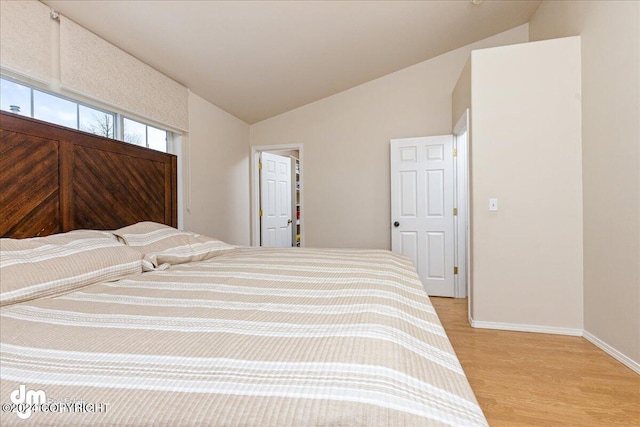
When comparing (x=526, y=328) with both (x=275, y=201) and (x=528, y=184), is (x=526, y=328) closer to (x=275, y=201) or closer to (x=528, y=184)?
(x=528, y=184)

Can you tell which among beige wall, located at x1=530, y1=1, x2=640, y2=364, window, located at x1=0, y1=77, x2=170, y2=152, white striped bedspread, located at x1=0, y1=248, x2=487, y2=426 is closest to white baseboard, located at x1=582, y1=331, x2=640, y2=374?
beige wall, located at x1=530, y1=1, x2=640, y2=364

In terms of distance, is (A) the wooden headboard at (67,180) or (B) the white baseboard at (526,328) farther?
(B) the white baseboard at (526,328)

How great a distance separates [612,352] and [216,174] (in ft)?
12.4

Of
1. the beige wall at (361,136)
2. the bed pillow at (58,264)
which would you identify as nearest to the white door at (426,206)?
the beige wall at (361,136)

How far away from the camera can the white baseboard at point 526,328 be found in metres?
2.62

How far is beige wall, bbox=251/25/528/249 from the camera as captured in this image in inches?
158

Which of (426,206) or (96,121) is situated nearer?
(96,121)

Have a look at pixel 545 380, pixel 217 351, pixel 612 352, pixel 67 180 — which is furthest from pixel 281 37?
pixel 612 352

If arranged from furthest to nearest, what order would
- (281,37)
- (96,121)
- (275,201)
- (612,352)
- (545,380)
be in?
1. (275,201)
2. (281,37)
3. (96,121)
4. (612,352)
5. (545,380)

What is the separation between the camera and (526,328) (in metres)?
2.70

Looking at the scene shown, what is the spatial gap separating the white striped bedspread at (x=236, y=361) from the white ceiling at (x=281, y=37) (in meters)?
1.97

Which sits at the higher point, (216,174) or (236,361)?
(216,174)

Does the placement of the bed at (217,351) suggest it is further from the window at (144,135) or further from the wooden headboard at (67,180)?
the window at (144,135)

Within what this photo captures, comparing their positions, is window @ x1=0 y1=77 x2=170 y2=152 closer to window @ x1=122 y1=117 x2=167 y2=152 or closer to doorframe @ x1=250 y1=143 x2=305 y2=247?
window @ x1=122 y1=117 x2=167 y2=152
